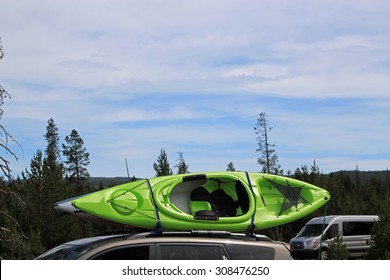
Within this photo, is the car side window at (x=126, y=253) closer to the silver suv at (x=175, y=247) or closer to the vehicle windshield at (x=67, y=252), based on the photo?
the silver suv at (x=175, y=247)

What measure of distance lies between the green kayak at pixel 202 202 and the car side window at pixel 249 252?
60 centimetres

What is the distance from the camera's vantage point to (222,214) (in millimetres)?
7250

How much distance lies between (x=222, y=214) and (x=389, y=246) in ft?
59.1

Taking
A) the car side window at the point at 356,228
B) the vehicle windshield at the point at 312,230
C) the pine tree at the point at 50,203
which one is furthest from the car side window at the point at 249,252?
the pine tree at the point at 50,203

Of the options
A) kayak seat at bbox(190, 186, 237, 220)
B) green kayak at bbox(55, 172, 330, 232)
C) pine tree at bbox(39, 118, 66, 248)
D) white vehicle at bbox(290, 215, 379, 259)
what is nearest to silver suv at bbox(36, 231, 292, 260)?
green kayak at bbox(55, 172, 330, 232)

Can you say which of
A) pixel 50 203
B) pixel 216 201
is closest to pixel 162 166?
pixel 50 203

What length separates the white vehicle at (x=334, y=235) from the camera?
27.3 metres

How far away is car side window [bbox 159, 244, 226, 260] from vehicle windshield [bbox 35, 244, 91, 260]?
74 cm

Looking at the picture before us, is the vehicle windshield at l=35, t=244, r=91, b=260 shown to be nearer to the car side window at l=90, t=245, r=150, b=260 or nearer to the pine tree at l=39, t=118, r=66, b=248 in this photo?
the car side window at l=90, t=245, r=150, b=260

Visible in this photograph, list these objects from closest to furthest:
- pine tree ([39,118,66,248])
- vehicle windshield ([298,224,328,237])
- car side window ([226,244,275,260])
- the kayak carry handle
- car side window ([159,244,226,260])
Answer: car side window ([159,244,226,260]) < car side window ([226,244,275,260]) < the kayak carry handle < vehicle windshield ([298,224,328,237]) < pine tree ([39,118,66,248])

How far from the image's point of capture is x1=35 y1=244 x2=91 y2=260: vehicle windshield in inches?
230

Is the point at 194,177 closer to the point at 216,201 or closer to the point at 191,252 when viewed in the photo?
the point at 216,201
